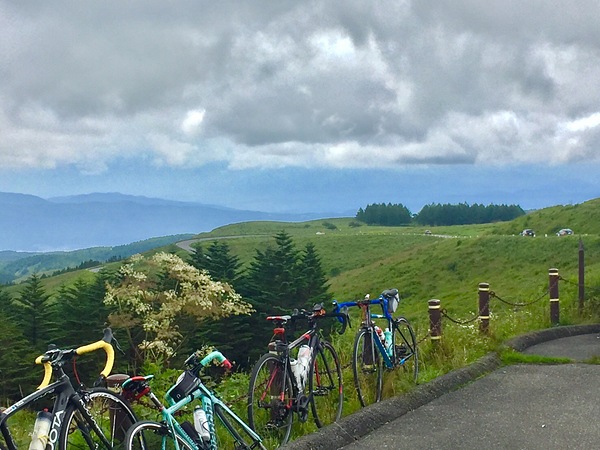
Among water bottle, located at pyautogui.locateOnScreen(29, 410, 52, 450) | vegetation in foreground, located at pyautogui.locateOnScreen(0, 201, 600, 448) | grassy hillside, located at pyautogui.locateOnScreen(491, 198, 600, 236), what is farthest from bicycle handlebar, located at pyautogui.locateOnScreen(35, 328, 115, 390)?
grassy hillside, located at pyautogui.locateOnScreen(491, 198, 600, 236)

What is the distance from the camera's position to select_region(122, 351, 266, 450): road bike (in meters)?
4.56

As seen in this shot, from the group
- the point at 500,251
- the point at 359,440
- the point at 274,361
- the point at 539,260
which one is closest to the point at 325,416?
the point at 359,440

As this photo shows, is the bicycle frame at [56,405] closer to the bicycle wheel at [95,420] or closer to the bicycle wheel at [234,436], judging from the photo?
the bicycle wheel at [95,420]

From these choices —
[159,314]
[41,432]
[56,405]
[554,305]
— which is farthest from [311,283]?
[41,432]

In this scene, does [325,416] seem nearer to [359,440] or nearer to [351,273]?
[359,440]

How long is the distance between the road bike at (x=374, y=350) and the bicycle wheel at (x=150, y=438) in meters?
3.06

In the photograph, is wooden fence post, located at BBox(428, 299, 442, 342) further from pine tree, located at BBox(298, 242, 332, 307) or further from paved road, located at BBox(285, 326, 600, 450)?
pine tree, located at BBox(298, 242, 332, 307)

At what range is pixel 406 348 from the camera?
30.5 feet

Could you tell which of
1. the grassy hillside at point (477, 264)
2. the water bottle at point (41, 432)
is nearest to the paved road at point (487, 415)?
the water bottle at point (41, 432)

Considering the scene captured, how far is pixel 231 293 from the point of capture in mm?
24094

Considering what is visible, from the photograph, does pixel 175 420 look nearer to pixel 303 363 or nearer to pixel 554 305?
pixel 303 363

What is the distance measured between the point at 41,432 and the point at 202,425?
138 centimetres

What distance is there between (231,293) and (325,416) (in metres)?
17.0

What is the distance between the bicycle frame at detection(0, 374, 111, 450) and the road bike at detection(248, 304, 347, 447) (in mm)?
1969
